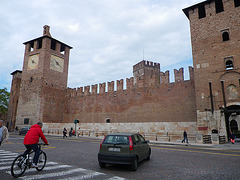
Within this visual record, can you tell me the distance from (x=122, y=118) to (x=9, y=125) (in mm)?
24551

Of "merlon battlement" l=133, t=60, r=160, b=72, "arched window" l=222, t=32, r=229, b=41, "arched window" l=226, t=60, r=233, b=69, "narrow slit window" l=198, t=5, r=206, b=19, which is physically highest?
"merlon battlement" l=133, t=60, r=160, b=72

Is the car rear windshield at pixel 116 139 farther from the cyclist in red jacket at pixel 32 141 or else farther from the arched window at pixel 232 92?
the arched window at pixel 232 92

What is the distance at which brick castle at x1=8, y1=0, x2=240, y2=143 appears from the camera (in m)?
16.3

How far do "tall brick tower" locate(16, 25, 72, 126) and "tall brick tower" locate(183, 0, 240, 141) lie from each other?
23575 millimetres

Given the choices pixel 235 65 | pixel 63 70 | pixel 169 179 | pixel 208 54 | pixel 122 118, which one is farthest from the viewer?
pixel 63 70

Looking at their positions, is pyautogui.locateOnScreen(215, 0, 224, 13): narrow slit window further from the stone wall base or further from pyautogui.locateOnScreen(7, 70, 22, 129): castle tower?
pyautogui.locateOnScreen(7, 70, 22, 129): castle tower

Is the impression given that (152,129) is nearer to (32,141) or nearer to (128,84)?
(128,84)

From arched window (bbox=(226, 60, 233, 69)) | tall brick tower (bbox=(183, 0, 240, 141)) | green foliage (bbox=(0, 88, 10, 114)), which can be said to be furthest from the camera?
green foliage (bbox=(0, 88, 10, 114))

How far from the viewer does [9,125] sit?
34469 mm

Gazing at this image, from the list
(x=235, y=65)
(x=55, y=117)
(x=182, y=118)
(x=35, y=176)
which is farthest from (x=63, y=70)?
(x=35, y=176)

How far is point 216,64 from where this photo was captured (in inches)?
662

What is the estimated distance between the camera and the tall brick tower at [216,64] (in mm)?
15805

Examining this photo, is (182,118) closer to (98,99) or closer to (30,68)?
(98,99)

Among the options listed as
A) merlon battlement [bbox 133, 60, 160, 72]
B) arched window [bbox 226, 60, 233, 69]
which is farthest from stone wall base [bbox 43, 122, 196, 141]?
merlon battlement [bbox 133, 60, 160, 72]
